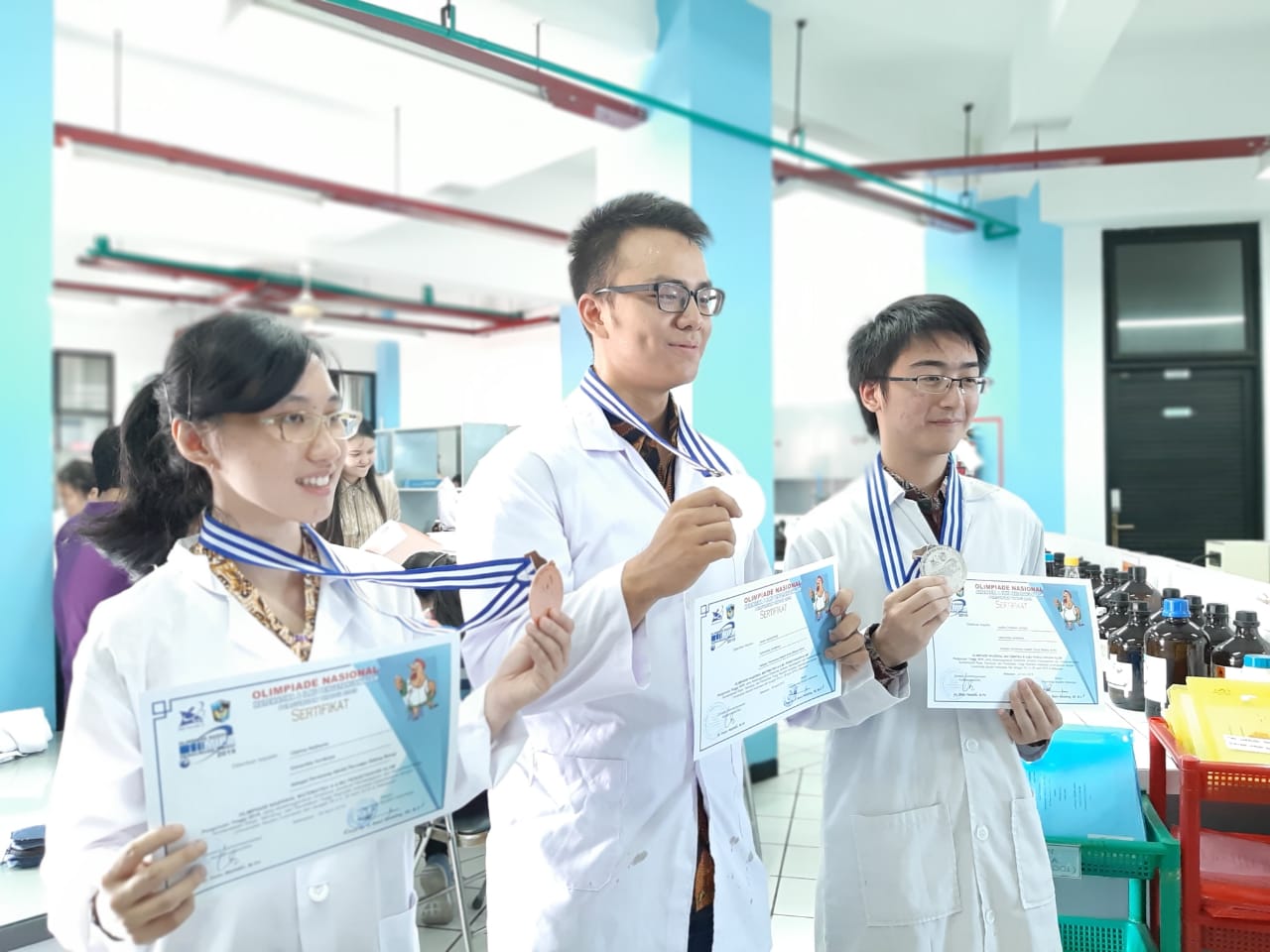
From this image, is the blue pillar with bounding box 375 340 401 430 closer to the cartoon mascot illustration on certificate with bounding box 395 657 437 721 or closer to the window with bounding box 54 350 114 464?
the cartoon mascot illustration on certificate with bounding box 395 657 437 721

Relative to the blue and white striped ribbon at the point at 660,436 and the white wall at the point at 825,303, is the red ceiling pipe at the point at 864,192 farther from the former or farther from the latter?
the blue and white striped ribbon at the point at 660,436

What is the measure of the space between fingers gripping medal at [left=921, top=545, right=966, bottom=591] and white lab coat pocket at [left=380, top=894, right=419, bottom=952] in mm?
965

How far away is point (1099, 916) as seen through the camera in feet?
7.32

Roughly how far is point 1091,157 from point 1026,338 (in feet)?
5.81

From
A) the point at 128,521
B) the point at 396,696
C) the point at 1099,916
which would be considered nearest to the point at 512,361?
the point at 128,521

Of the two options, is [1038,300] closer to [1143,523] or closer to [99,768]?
[1143,523]

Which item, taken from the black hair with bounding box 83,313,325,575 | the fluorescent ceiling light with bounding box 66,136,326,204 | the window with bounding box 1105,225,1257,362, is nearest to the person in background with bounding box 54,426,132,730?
the black hair with bounding box 83,313,325,575

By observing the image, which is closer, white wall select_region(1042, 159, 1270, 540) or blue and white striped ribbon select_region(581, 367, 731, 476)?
blue and white striped ribbon select_region(581, 367, 731, 476)

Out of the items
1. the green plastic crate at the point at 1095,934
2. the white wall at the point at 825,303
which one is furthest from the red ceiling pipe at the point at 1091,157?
the green plastic crate at the point at 1095,934

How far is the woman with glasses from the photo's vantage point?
899mm

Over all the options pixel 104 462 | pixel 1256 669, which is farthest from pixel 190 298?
pixel 1256 669

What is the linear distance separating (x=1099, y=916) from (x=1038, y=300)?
5.39 meters

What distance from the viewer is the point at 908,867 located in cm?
150

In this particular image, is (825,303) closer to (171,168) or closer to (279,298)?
(279,298)
